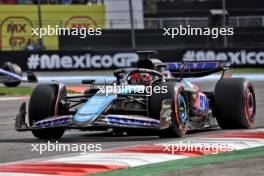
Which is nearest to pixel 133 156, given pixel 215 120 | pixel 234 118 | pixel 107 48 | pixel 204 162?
pixel 204 162

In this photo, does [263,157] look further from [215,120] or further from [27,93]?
[27,93]

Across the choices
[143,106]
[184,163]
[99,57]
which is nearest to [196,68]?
[143,106]

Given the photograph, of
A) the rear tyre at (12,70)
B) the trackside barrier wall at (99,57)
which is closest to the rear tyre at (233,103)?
the rear tyre at (12,70)

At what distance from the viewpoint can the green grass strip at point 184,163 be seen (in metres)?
6.84

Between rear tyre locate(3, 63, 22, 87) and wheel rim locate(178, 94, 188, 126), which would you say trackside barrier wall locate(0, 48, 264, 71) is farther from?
wheel rim locate(178, 94, 188, 126)

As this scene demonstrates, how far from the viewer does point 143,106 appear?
10203 mm

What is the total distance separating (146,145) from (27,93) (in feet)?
43.4

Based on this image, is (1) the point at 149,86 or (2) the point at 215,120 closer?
(1) the point at 149,86

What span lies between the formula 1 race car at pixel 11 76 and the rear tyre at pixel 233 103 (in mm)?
14050

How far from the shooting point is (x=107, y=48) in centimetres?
3506
